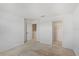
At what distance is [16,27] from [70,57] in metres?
1.06

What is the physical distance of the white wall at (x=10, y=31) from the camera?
1693 millimetres

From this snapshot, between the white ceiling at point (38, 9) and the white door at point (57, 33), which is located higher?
the white ceiling at point (38, 9)

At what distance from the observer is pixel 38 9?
5.57 feet

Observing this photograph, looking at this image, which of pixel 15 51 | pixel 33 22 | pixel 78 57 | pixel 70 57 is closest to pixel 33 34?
pixel 33 22

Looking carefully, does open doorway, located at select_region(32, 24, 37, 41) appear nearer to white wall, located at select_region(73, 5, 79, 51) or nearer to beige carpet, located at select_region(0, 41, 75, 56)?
beige carpet, located at select_region(0, 41, 75, 56)

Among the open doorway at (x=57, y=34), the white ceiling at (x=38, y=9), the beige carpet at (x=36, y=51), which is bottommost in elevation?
the beige carpet at (x=36, y=51)

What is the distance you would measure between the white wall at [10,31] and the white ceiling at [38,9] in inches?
4.1

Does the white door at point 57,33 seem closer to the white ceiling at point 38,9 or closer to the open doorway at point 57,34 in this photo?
the open doorway at point 57,34

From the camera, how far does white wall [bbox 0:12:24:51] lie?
5.56ft

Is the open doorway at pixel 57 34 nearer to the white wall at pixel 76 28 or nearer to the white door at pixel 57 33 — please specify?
Result: the white door at pixel 57 33

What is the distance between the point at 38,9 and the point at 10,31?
61 cm

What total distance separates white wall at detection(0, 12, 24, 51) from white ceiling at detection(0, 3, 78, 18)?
0.34 ft

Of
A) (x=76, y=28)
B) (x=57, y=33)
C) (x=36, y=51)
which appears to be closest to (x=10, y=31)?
(x=36, y=51)

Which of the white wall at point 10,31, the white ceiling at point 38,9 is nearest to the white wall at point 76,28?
the white ceiling at point 38,9
